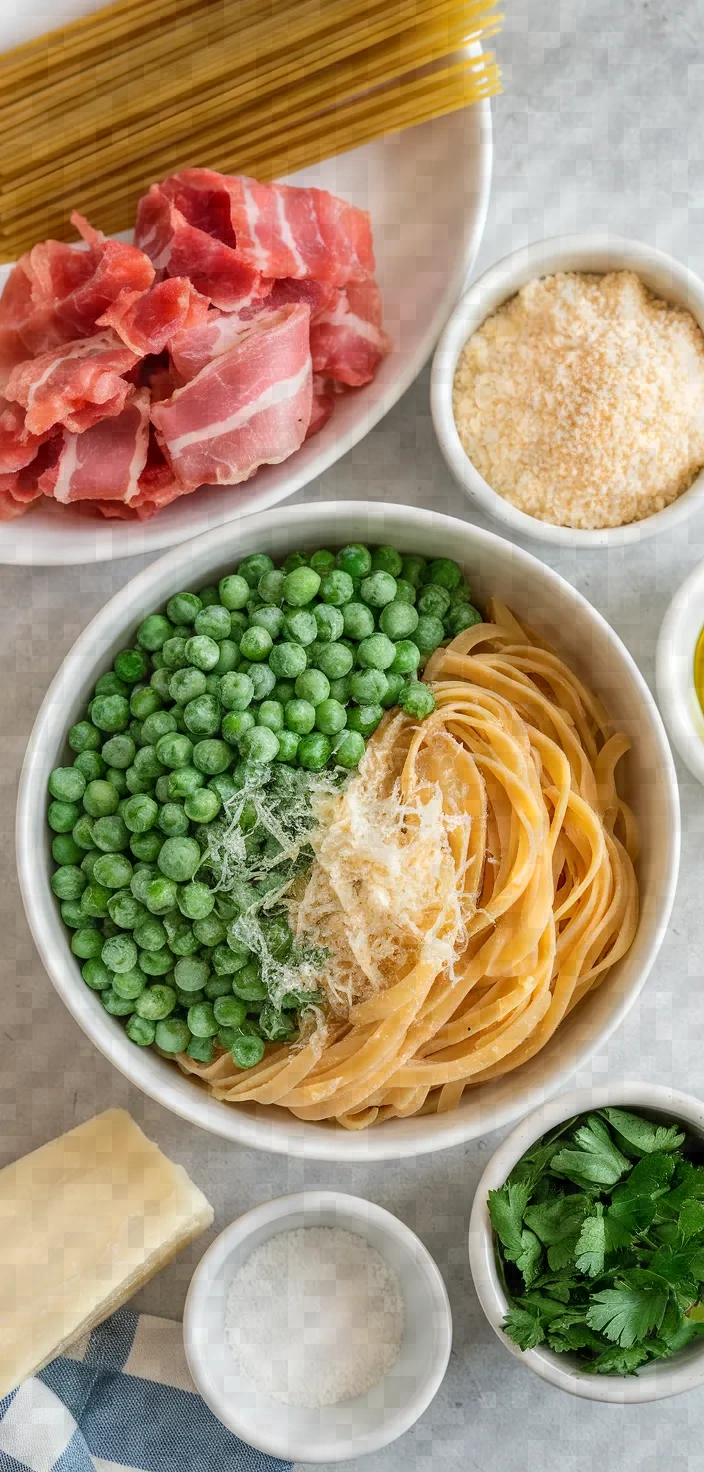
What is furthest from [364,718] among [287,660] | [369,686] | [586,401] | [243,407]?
[586,401]

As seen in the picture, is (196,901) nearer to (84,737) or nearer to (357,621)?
(84,737)

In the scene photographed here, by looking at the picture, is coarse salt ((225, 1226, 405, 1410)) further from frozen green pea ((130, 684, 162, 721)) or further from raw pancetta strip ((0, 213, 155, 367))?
raw pancetta strip ((0, 213, 155, 367))

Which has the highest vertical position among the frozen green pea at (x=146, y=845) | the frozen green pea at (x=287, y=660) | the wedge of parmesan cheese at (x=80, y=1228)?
the frozen green pea at (x=287, y=660)

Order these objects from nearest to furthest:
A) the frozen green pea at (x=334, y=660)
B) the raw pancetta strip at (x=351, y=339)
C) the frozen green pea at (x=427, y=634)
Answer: the frozen green pea at (x=334, y=660)
the frozen green pea at (x=427, y=634)
the raw pancetta strip at (x=351, y=339)

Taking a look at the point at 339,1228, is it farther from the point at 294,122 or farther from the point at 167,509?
the point at 294,122

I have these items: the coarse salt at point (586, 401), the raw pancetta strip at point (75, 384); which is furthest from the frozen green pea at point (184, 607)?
the coarse salt at point (586, 401)

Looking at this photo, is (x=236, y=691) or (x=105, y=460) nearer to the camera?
(x=236, y=691)

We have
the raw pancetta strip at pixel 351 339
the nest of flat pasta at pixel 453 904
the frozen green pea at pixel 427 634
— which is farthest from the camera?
the raw pancetta strip at pixel 351 339

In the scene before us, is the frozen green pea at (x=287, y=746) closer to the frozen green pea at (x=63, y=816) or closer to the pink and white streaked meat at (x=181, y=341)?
the frozen green pea at (x=63, y=816)
